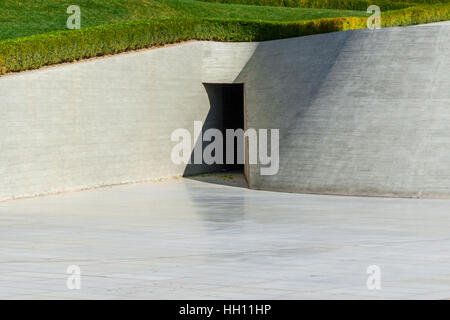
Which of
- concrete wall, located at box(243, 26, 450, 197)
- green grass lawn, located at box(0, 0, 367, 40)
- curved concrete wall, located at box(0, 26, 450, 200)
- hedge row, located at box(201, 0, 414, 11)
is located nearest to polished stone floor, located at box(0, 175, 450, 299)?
concrete wall, located at box(243, 26, 450, 197)

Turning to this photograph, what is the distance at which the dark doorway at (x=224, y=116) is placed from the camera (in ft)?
86.3

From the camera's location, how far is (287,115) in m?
22.2

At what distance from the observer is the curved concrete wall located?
19.7 m

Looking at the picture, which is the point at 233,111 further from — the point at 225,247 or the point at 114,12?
the point at 225,247

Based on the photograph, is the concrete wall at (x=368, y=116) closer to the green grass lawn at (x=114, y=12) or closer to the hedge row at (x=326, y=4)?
the green grass lawn at (x=114, y=12)

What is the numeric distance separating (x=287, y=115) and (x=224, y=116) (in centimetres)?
522

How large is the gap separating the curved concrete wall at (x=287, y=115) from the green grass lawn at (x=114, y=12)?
311 cm

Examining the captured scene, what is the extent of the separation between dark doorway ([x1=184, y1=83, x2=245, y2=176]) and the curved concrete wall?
1.44 metres

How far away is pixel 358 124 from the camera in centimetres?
2039

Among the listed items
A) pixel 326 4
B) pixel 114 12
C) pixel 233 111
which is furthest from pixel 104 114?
pixel 326 4
